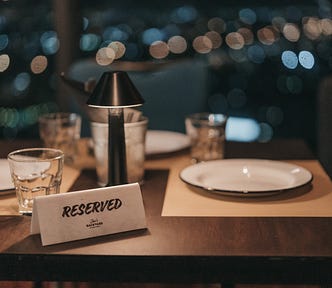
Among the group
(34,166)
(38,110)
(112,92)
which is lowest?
(38,110)

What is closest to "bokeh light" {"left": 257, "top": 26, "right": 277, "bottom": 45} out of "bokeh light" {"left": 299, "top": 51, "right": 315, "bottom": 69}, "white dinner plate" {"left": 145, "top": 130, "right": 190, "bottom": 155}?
"bokeh light" {"left": 299, "top": 51, "right": 315, "bottom": 69}

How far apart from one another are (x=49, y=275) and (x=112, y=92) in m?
0.44

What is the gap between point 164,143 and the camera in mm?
2012

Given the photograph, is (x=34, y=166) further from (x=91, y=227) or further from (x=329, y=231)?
(x=329, y=231)

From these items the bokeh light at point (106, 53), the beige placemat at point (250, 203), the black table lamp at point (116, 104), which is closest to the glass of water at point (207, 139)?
the beige placemat at point (250, 203)

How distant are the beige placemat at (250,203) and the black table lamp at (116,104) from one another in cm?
13

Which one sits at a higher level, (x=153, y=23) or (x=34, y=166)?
(x=153, y=23)

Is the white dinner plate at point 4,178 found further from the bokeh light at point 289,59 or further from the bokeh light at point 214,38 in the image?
the bokeh light at point 289,59

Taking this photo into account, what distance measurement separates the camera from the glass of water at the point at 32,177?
4.57ft

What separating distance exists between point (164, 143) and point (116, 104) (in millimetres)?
602

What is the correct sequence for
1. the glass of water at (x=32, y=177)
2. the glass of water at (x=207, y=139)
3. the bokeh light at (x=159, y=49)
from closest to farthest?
the glass of water at (x=32, y=177) → the glass of water at (x=207, y=139) → the bokeh light at (x=159, y=49)

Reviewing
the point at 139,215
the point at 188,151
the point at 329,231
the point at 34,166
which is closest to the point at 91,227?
the point at 139,215

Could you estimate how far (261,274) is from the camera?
1170 millimetres

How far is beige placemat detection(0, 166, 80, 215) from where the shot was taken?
1.43 metres
